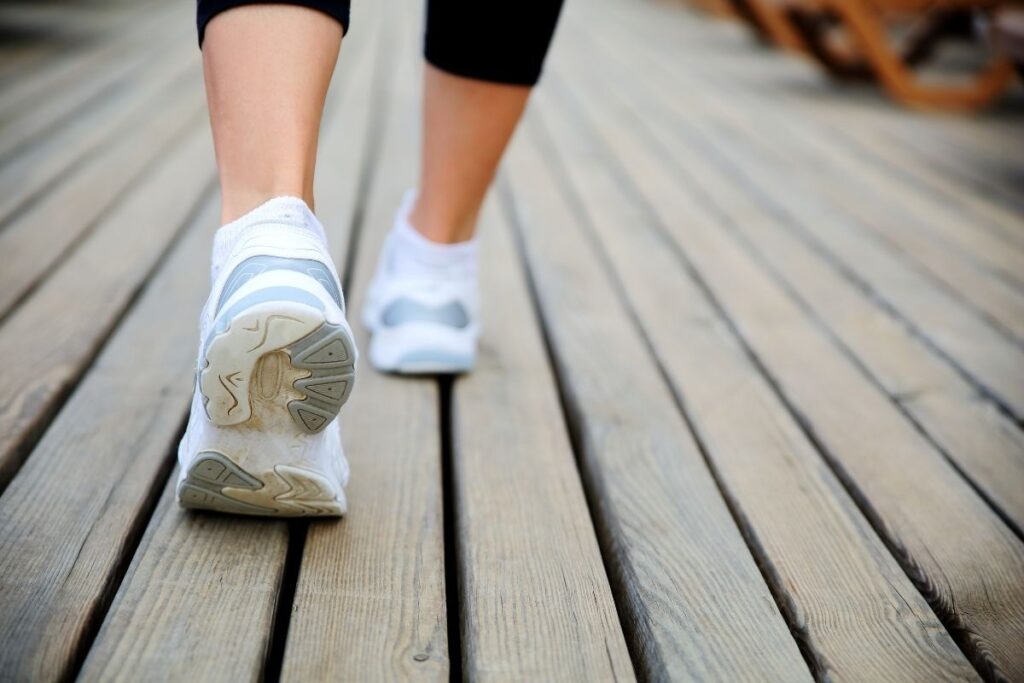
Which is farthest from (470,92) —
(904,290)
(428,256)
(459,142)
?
(904,290)

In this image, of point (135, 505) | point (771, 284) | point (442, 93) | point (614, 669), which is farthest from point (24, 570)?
point (771, 284)

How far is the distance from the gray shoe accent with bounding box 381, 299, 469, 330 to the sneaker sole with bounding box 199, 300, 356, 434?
14.7 inches

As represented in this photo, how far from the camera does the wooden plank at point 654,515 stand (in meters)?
0.68

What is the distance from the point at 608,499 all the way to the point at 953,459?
392 mm

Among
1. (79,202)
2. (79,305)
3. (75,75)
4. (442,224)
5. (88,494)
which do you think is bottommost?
(75,75)

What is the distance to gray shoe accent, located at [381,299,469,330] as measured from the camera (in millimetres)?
1062

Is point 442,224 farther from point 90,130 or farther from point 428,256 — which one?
point 90,130

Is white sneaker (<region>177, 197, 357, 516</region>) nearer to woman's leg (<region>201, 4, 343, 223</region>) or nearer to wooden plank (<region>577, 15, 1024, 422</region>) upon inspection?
woman's leg (<region>201, 4, 343, 223</region>)

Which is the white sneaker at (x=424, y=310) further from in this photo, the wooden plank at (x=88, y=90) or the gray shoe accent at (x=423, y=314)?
the wooden plank at (x=88, y=90)

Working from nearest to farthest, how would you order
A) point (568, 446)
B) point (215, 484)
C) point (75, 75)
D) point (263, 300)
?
point (263, 300) < point (215, 484) < point (568, 446) < point (75, 75)

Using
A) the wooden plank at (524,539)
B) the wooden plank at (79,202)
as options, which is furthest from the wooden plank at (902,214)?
the wooden plank at (79,202)

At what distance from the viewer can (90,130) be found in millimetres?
2018

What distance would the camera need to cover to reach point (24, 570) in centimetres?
69

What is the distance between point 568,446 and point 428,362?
0.64ft
